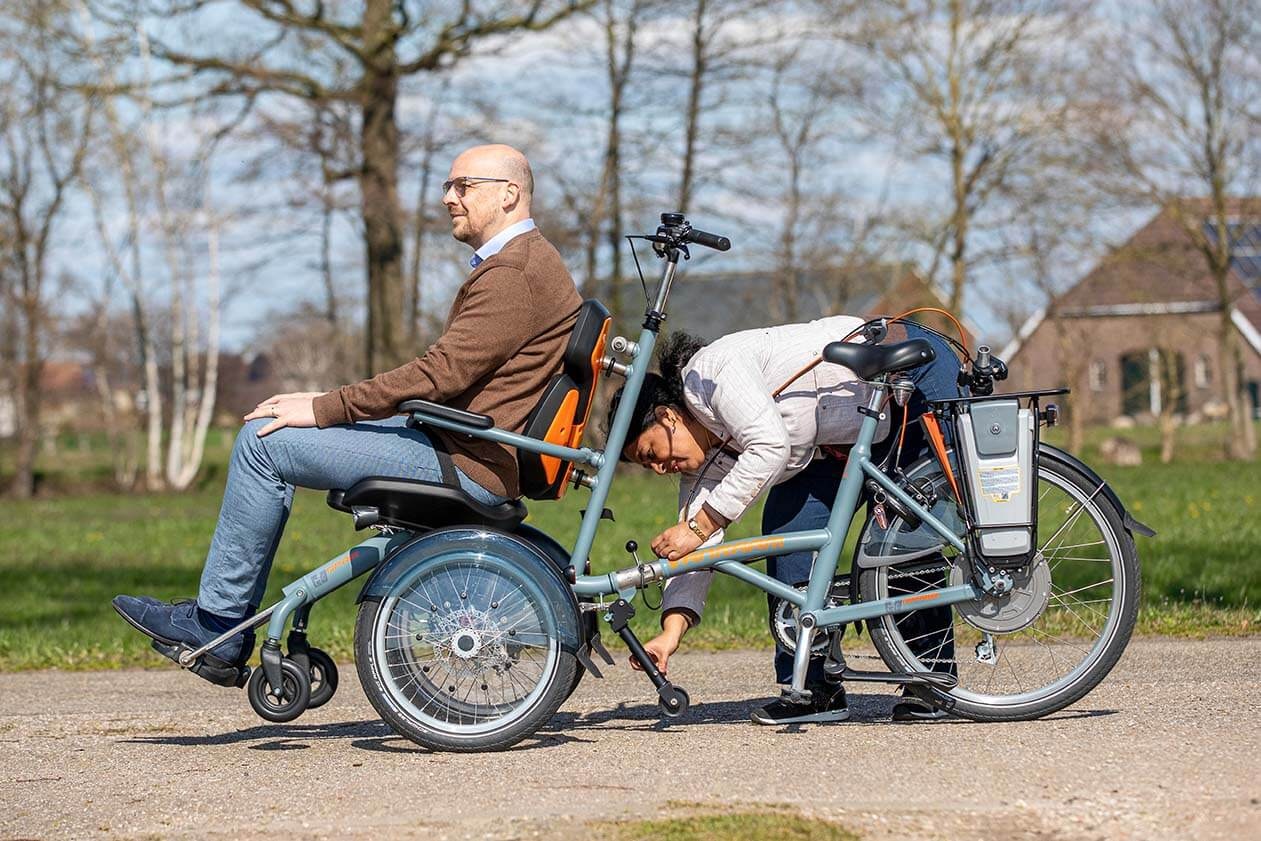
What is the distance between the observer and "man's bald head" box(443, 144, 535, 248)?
4785 mm

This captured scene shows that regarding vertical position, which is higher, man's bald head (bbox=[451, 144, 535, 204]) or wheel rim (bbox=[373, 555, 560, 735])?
man's bald head (bbox=[451, 144, 535, 204])

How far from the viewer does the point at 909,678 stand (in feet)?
15.9

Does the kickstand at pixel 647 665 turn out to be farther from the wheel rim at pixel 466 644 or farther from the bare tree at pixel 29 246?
the bare tree at pixel 29 246

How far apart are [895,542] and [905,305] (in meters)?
33.1

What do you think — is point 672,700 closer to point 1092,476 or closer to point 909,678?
point 909,678

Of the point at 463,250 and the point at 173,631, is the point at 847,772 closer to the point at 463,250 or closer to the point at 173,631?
the point at 173,631

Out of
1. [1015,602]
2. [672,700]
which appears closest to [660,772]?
[672,700]

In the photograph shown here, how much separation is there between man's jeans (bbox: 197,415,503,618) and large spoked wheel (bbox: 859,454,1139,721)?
4.44 ft

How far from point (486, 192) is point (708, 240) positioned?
2.21 feet

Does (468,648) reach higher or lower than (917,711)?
higher

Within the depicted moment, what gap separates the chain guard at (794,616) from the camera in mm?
4887

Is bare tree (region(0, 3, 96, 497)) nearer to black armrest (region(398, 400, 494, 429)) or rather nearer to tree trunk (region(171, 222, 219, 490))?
tree trunk (region(171, 222, 219, 490))

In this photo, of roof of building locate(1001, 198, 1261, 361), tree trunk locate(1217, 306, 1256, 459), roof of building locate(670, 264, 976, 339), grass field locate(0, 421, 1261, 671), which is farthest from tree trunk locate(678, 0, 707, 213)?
tree trunk locate(1217, 306, 1256, 459)

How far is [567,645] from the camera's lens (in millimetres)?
4727
